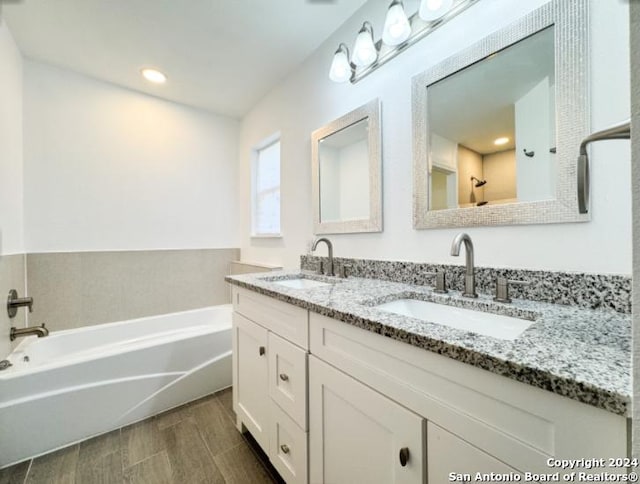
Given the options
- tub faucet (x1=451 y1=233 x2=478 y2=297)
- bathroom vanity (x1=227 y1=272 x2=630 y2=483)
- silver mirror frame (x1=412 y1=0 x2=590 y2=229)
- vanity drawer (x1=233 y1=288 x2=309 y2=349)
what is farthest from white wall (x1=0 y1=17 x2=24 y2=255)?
silver mirror frame (x1=412 y1=0 x2=590 y2=229)

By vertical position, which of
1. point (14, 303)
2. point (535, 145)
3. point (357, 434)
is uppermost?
point (535, 145)

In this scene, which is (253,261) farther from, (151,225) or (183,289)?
(151,225)

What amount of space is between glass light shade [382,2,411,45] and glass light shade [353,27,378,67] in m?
0.11

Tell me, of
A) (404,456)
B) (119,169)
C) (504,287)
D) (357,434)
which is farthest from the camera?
(119,169)

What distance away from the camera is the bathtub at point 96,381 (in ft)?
4.43

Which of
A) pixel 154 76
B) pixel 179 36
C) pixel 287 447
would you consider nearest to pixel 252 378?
pixel 287 447

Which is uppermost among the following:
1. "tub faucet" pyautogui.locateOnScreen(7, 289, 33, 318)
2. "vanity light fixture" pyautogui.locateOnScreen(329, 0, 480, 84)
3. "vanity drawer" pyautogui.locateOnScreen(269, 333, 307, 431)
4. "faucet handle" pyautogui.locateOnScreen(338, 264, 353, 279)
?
"vanity light fixture" pyautogui.locateOnScreen(329, 0, 480, 84)

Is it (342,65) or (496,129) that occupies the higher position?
(342,65)

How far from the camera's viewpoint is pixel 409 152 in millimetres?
1249

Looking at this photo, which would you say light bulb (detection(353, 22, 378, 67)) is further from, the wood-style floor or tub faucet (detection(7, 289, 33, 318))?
tub faucet (detection(7, 289, 33, 318))

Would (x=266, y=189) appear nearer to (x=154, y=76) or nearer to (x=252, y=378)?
(x=154, y=76)

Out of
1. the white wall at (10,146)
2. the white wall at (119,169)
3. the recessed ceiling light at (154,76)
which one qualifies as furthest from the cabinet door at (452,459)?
the recessed ceiling light at (154,76)

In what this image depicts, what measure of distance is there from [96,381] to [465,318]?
2.01m

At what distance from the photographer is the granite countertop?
0.39m
